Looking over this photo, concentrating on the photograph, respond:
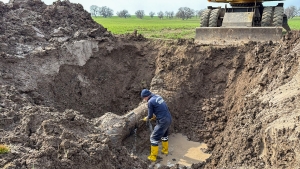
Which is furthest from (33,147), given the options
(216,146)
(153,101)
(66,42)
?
(66,42)

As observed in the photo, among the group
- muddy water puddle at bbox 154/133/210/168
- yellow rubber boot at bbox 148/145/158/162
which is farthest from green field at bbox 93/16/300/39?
yellow rubber boot at bbox 148/145/158/162

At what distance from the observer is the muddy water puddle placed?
677cm

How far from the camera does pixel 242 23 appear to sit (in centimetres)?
1015

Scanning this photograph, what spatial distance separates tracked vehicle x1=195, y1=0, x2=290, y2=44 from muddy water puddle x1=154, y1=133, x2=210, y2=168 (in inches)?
141

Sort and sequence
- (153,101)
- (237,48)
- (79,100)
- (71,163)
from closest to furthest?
(71,163), (153,101), (79,100), (237,48)

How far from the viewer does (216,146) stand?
22.6ft

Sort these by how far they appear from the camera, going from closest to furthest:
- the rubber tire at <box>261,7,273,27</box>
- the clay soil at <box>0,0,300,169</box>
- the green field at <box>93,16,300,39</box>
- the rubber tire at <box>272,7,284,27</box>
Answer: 1. the clay soil at <box>0,0,300,169</box>
2. the rubber tire at <box>272,7,284,27</box>
3. the rubber tire at <box>261,7,273,27</box>
4. the green field at <box>93,16,300,39</box>

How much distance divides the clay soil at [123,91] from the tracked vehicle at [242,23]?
0.68m

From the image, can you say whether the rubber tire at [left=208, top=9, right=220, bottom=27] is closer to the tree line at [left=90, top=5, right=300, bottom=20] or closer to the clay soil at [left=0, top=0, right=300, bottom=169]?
the clay soil at [left=0, top=0, right=300, bottom=169]

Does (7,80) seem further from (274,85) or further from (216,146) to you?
(274,85)

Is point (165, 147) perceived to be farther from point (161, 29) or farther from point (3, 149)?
point (161, 29)

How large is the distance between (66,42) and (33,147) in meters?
4.69

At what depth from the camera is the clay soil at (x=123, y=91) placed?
4734mm

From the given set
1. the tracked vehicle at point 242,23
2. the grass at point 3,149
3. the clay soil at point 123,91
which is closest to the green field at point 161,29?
the tracked vehicle at point 242,23
